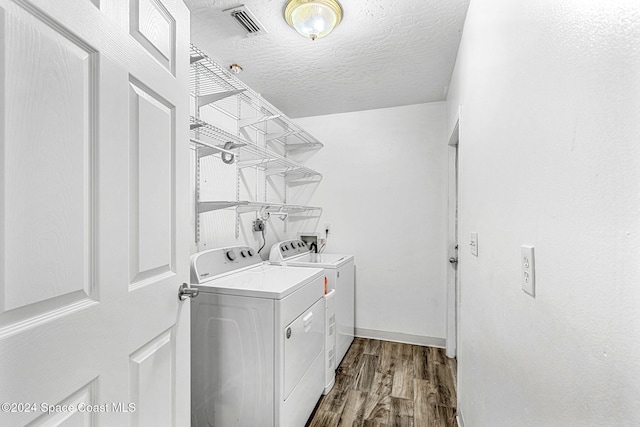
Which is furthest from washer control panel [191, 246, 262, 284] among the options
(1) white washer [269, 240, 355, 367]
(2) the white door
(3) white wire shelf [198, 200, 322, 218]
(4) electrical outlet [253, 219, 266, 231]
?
(2) the white door

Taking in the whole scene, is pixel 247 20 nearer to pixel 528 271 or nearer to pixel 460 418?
pixel 528 271

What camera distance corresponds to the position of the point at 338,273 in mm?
2527

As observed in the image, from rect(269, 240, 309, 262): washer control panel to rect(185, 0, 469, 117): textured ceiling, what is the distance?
4.61 ft

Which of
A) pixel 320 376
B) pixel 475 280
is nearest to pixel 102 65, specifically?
pixel 475 280

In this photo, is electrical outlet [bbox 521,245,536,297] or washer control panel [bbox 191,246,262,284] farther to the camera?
washer control panel [bbox 191,246,262,284]

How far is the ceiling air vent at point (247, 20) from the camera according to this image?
1.58 meters

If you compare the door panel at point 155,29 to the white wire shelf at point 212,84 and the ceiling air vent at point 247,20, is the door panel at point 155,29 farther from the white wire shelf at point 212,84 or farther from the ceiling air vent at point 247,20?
the ceiling air vent at point 247,20

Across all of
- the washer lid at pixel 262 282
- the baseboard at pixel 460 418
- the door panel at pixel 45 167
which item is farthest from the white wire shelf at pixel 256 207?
the baseboard at pixel 460 418

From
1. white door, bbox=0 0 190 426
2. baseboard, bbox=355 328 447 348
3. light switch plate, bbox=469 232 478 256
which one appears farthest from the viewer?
baseboard, bbox=355 328 447 348

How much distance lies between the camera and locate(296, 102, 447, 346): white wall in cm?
288

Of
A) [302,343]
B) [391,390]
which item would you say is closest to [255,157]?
[302,343]

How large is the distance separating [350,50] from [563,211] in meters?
1.79

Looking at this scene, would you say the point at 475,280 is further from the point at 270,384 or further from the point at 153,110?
the point at 153,110

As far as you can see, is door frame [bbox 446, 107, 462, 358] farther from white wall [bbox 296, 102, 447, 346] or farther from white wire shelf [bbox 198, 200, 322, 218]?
white wire shelf [bbox 198, 200, 322, 218]
